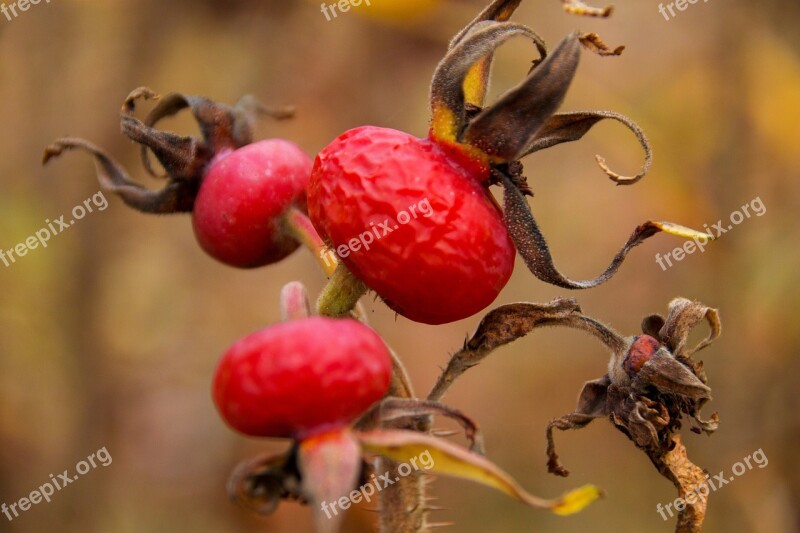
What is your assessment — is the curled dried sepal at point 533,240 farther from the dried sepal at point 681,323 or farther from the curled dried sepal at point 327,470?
the curled dried sepal at point 327,470

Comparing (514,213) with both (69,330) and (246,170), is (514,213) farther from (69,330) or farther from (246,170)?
(69,330)

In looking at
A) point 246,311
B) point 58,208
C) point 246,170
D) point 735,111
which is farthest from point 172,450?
point 735,111

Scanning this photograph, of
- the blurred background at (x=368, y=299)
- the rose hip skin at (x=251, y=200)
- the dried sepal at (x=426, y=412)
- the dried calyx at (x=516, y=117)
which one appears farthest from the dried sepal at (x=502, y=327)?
the blurred background at (x=368, y=299)

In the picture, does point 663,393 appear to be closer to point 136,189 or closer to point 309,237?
point 309,237

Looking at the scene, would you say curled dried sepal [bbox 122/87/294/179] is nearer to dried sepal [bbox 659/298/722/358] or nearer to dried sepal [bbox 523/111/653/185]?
dried sepal [bbox 523/111/653/185]

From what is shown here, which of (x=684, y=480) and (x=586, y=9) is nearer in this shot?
(x=586, y=9)

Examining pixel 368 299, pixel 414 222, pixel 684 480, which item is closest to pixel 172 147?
pixel 414 222
